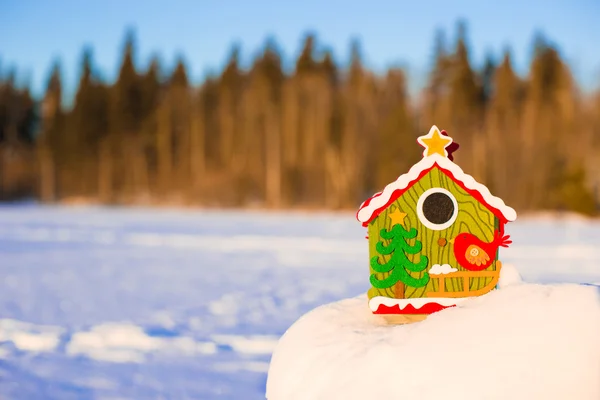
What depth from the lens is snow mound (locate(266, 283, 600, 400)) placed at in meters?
3.05

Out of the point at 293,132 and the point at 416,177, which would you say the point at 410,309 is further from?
the point at 293,132

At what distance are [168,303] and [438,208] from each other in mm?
4447

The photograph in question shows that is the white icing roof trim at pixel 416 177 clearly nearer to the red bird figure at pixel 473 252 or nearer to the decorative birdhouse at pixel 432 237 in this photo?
the decorative birdhouse at pixel 432 237

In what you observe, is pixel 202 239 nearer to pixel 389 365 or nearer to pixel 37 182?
pixel 389 365

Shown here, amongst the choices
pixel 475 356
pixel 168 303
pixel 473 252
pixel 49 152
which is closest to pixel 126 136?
pixel 49 152

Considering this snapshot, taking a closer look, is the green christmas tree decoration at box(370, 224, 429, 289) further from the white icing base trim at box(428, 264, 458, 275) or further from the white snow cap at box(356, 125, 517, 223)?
the white snow cap at box(356, 125, 517, 223)

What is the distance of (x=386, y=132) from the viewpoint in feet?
116

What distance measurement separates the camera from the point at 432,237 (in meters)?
4.73

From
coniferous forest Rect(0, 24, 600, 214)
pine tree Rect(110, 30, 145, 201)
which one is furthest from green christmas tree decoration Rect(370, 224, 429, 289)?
pine tree Rect(110, 30, 145, 201)

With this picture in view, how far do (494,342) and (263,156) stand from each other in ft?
127

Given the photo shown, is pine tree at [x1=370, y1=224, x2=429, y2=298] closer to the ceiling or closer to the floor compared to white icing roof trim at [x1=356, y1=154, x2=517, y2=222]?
closer to the floor

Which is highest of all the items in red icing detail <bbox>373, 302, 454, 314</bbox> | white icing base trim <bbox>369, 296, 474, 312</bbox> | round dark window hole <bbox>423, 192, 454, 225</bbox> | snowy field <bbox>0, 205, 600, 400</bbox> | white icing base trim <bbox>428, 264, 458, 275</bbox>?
round dark window hole <bbox>423, 192, 454, 225</bbox>

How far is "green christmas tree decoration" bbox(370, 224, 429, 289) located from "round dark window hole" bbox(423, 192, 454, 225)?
0.60 feet

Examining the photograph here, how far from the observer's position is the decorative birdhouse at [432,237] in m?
4.68
